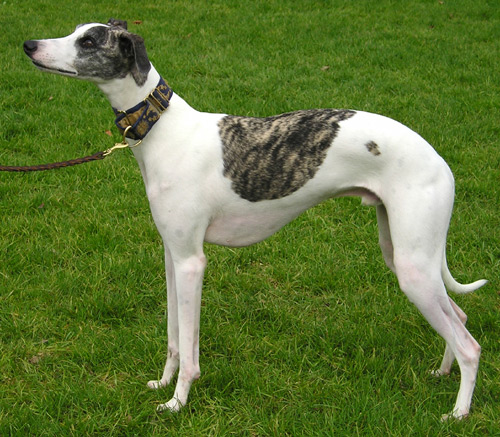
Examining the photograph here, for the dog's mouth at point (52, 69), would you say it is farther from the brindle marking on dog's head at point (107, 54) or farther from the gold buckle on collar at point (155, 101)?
the gold buckle on collar at point (155, 101)

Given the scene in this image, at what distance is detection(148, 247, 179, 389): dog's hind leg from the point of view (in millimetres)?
3754

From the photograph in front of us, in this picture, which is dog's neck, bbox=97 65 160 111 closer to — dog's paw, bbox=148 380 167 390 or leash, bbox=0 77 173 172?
leash, bbox=0 77 173 172

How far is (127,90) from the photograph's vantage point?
334 cm

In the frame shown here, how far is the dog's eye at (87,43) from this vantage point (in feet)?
10.7

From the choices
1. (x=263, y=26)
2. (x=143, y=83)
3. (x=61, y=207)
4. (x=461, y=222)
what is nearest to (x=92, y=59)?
(x=143, y=83)

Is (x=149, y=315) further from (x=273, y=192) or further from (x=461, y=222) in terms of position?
(x=461, y=222)

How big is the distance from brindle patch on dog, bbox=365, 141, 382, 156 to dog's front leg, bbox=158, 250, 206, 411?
1.04m

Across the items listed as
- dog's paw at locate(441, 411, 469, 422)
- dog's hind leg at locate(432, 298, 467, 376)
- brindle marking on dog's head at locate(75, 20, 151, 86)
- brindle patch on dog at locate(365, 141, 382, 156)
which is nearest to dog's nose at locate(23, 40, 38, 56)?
brindle marking on dog's head at locate(75, 20, 151, 86)

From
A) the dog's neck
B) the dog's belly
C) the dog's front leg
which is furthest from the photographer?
the dog's belly

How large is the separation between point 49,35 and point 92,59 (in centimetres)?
727

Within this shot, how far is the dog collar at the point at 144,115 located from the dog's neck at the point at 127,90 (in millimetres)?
27

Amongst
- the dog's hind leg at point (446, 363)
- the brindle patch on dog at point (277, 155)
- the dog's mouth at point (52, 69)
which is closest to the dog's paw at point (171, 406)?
the brindle patch on dog at point (277, 155)

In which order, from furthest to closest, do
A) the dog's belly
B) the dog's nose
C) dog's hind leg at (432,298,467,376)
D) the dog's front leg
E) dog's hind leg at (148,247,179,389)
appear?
dog's hind leg at (432,298,467,376) < dog's hind leg at (148,247,179,389) < the dog's belly < the dog's front leg < the dog's nose

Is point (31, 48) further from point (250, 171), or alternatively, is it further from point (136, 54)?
point (250, 171)
